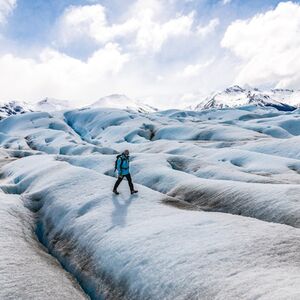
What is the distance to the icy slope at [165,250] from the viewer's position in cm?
1416

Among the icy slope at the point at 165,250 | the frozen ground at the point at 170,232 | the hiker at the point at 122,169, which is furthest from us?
the hiker at the point at 122,169

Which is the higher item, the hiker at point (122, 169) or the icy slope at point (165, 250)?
the hiker at point (122, 169)

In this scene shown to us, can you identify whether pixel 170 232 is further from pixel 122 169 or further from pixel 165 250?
pixel 122 169

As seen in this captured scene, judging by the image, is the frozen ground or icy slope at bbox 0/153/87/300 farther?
icy slope at bbox 0/153/87/300

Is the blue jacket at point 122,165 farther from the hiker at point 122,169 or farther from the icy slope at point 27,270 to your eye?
the icy slope at point 27,270

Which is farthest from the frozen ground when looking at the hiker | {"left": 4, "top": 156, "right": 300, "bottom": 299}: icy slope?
the hiker

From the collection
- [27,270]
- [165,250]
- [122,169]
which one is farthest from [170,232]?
[122,169]

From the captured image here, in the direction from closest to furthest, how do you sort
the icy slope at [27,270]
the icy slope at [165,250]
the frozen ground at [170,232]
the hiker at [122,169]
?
the icy slope at [165,250] → the frozen ground at [170,232] → the icy slope at [27,270] → the hiker at [122,169]

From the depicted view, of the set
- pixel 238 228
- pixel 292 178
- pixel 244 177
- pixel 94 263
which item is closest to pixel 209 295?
pixel 238 228

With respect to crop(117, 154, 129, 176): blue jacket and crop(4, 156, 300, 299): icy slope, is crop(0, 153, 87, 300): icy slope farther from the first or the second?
crop(117, 154, 129, 176): blue jacket

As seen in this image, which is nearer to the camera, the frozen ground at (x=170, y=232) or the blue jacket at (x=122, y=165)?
the frozen ground at (x=170, y=232)

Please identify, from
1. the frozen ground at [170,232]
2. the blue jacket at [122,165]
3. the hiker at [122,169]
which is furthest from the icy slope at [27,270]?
the blue jacket at [122,165]

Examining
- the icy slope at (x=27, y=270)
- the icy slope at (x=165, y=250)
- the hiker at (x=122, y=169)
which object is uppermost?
the hiker at (x=122, y=169)

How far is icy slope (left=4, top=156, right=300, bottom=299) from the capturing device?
14164mm
